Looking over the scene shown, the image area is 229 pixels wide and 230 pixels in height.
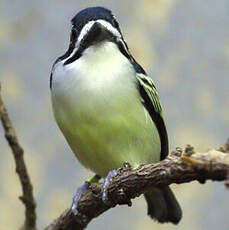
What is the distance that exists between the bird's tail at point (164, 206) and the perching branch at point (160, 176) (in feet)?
1.80

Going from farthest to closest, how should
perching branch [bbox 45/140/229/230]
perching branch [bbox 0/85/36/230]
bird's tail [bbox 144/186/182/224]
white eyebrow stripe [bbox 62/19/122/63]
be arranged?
bird's tail [bbox 144/186/182/224] → perching branch [bbox 0/85/36/230] → white eyebrow stripe [bbox 62/19/122/63] → perching branch [bbox 45/140/229/230]

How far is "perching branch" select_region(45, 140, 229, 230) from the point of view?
60.1 inches

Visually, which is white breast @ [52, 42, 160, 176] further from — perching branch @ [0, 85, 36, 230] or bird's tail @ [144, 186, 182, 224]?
bird's tail @ [144, 186, 182, 224]

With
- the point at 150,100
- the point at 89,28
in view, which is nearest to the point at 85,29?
the point at 89,28

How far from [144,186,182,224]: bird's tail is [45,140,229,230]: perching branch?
55 centimetres

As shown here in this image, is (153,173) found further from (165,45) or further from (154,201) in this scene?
(165,45)

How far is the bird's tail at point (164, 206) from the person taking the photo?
2.78m

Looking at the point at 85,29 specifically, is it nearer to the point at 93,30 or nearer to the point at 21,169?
the point at 93,30

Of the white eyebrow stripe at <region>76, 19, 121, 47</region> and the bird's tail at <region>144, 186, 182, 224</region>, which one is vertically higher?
the white eyebrow stripe at <region>76, 19, 121, 47</region>

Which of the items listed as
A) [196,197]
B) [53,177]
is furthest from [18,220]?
[196,197]

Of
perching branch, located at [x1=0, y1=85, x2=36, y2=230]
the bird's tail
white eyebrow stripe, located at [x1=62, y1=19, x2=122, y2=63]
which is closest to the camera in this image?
white eyebrow stripe, located at [x1=62, y1=19, x2=122, y2=63]

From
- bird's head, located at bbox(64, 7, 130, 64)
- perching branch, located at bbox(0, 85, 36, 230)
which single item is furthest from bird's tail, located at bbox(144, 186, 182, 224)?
bird's head, located at bbox(64, 7, 130, 64)

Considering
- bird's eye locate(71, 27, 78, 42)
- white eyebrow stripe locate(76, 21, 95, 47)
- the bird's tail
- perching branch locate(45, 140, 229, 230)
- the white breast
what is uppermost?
bird's eye locate(71, 27, 78, 42)

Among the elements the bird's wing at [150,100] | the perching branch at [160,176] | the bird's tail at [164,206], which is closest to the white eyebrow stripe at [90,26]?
the bird's wing at [150,100]
